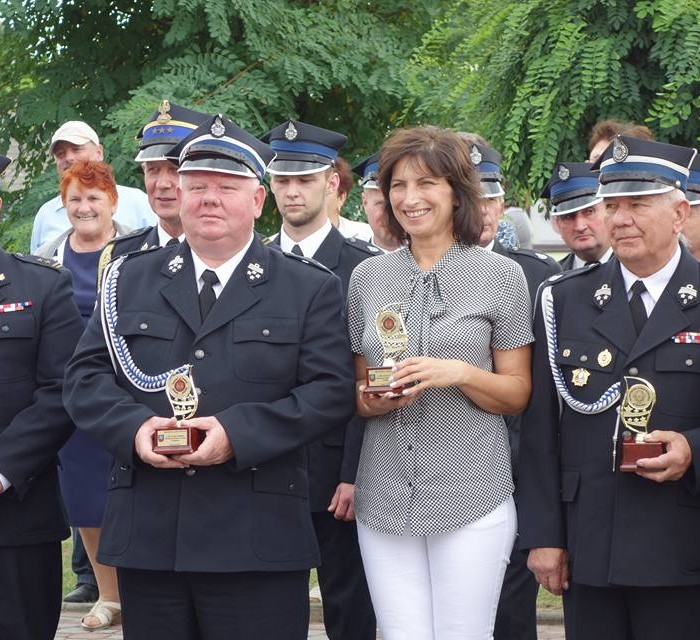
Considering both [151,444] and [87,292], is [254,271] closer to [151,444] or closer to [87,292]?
[151,444]

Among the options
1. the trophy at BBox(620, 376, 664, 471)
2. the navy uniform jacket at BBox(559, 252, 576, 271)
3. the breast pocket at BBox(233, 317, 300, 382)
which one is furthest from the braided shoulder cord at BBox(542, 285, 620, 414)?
the navy uniform jacket at BBox(559, 252, 576, 271)

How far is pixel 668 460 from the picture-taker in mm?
4547

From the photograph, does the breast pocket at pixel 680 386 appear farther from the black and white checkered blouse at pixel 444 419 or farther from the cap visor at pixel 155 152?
the cap visor at pixel 155 152

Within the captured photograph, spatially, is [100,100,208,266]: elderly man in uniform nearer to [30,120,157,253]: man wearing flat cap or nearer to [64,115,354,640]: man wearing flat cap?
[64,115,354,640]: man wearing flat cap

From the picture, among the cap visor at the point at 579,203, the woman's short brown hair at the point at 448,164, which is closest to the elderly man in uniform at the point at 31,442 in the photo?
the woman's short brown hair at the point at 448,164

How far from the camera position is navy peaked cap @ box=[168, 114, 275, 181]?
500 centimetres

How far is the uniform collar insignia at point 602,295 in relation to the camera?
4934 millimetres

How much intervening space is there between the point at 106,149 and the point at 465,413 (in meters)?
5.92

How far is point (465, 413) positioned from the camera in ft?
16.6

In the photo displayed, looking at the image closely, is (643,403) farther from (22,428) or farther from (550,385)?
(22,428)

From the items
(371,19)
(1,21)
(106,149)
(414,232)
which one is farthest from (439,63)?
(414,232)

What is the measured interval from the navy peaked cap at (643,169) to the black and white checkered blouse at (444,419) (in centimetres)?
52

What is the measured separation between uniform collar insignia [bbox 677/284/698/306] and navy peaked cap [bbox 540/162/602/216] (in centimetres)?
201

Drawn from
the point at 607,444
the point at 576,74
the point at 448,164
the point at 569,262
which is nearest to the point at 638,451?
the point at 607,444
